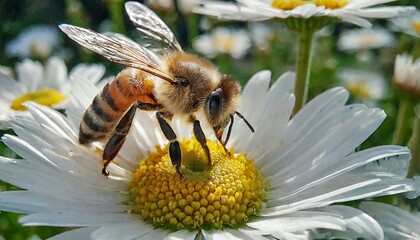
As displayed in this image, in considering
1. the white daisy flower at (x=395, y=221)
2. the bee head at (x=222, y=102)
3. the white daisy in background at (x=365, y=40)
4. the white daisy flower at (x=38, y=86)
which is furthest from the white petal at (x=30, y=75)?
the white daisy in background at (x=365, y=40)

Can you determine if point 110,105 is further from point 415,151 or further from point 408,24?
point 408,24

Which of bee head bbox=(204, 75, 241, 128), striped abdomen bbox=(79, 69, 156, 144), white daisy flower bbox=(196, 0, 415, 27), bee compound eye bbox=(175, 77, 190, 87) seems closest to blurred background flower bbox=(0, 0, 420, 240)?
white daisy flower bbox=(196, 0, 415, 27)

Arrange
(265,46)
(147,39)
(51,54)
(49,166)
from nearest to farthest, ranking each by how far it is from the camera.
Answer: (49,166), (147,39), (265,46), (51,54)

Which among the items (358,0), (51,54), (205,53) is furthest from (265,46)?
(358,0)

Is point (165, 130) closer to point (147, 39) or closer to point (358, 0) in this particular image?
point (147, 39)

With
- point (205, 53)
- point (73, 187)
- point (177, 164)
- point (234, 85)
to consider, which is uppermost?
point (205, 53)

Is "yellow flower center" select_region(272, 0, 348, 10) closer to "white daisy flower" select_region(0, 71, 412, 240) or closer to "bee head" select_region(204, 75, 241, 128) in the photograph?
"white daisy flower" select_region(0, 71, 412, 240)

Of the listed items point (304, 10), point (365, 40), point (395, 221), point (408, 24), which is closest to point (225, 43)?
point (365, 40)

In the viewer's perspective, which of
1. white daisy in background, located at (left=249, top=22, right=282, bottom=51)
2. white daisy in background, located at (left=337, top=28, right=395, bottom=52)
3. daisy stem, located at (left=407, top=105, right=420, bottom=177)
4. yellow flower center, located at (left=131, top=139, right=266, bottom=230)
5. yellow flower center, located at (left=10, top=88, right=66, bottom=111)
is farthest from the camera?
white daisy in background, located at (left=337, top=28, right=395, bottom=52)
